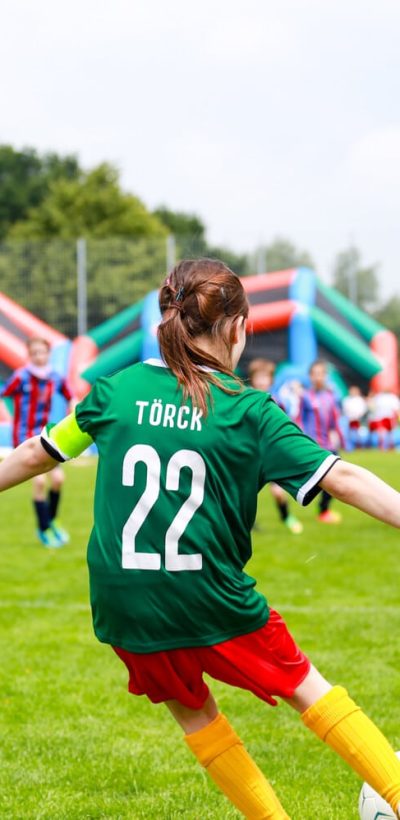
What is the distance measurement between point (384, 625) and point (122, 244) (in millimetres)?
24575

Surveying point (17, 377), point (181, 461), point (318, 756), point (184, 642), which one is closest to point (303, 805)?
point (318, 756)

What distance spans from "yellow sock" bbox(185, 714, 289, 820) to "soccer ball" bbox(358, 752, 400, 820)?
0.36 m

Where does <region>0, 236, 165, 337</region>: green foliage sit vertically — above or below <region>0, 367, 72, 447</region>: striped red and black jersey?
below

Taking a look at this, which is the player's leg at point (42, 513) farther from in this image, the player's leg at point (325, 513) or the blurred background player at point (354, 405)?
the blurred background player at point (354, 405)

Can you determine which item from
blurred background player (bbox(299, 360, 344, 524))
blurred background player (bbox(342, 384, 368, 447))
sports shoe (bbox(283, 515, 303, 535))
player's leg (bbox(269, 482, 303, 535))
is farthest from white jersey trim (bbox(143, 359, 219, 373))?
blurred background player (bbox(342, 384, 368, 447))

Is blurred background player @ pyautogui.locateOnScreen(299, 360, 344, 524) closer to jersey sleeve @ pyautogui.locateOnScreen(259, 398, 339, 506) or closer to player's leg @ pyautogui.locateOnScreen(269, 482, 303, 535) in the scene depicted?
player's leg @ pyautogui.locateOnScreen(269, 482, 303, 535)

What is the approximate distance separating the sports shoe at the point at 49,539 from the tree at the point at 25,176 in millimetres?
55499

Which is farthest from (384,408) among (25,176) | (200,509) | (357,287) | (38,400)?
(25,176)

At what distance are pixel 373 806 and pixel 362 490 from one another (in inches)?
44.0

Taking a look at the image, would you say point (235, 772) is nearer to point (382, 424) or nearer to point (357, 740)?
point (357, 740)

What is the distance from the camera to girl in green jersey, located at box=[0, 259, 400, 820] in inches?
97.3

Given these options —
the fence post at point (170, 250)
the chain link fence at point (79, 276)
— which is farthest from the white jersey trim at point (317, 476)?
the fence post at point (170, 250)

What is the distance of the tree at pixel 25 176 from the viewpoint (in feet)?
219

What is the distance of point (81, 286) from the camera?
2898cm
